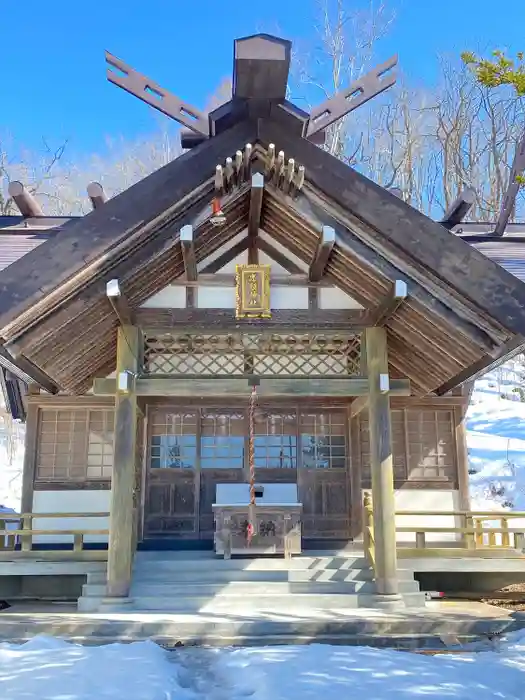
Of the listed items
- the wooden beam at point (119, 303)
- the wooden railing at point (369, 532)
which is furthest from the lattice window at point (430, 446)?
the wooden beam at point (119, 303)

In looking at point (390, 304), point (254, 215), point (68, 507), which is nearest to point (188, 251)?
point (254, 215)

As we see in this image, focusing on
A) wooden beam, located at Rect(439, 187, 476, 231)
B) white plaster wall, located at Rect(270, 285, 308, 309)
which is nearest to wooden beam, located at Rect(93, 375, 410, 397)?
white plaster wall, located at Rect(270, 285, 308, 309)

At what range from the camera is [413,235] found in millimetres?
7137

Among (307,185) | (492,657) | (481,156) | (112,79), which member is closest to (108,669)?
(492,657)

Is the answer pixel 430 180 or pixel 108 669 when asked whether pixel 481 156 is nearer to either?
pixel 430 180

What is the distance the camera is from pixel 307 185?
294 inches

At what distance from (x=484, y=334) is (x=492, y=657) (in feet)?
12.1

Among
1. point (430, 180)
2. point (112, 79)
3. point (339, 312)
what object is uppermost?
point (430, 180)

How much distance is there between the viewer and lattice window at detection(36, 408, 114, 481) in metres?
10.9

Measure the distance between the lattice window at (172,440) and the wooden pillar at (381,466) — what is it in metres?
4.06

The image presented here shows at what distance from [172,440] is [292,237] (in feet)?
15.4

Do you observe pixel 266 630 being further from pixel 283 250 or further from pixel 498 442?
pixel 498 442

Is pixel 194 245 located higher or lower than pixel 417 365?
higher

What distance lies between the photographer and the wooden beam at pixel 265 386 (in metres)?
8.23
